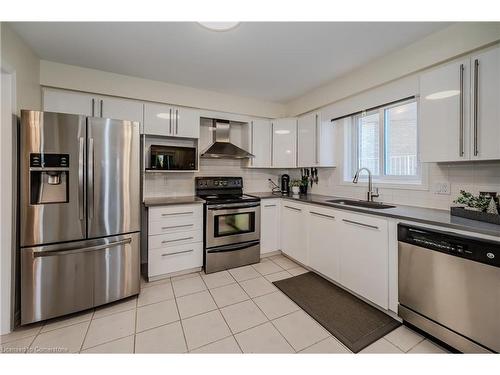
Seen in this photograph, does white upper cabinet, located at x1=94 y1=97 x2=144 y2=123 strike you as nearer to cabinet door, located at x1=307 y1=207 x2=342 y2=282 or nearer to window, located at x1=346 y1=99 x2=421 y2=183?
cabinet door, located at x1=307 y1=207 x2=342 y2=282

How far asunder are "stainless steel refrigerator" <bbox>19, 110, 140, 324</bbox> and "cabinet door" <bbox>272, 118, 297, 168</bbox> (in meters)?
2.06

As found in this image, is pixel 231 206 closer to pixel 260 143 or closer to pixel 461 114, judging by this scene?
pixel 260 143

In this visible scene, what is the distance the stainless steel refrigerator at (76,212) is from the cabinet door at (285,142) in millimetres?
2061

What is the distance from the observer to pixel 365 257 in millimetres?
1955

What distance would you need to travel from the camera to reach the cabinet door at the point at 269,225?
10.1 ft

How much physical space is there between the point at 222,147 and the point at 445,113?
2447mm

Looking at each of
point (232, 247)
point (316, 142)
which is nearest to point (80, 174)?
point (232, 247)

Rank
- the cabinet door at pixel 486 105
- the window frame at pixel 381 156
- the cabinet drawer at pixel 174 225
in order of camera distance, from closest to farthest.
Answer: the cabinet door at pixel 486 105
the window frame at pixel 381 156
the cabinet drawer at pixel 174 225

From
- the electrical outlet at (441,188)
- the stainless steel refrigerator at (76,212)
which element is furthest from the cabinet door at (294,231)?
the stainless steel refrigerator at (76,212)

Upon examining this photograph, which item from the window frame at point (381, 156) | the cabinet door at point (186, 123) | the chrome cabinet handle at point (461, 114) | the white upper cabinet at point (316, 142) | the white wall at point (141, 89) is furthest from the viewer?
the white upper cabinet at point (316, 142)

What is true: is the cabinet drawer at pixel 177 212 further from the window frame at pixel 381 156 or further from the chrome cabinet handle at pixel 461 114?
the chrome cabinet handle at pixel 461 114

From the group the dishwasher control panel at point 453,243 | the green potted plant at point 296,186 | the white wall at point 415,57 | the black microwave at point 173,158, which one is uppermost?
the white wall at point 415,57
